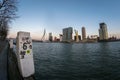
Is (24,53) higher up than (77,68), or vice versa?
(24,53)

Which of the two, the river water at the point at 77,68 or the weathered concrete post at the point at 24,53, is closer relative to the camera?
the weathered concrete post at the point at 24,53

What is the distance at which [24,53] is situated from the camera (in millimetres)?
6113

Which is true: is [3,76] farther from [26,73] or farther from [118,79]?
[118,79]

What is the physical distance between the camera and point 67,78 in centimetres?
1091

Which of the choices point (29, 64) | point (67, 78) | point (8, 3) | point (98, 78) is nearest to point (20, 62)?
point (29, 64)

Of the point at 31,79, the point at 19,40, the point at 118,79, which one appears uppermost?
the point at 19,40

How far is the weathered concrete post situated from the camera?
6.07 metres

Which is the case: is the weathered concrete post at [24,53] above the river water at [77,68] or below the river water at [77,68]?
above

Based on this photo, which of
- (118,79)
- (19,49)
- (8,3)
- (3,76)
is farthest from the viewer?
(8,3)

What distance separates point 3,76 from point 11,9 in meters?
21.9

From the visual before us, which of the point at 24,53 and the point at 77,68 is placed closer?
the point at 24,53

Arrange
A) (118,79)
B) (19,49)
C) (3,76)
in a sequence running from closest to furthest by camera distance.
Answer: (3,76) → (19,49) → (118,79)

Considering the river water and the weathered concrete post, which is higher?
the weathered concrete post

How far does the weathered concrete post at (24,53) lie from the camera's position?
239 inches
